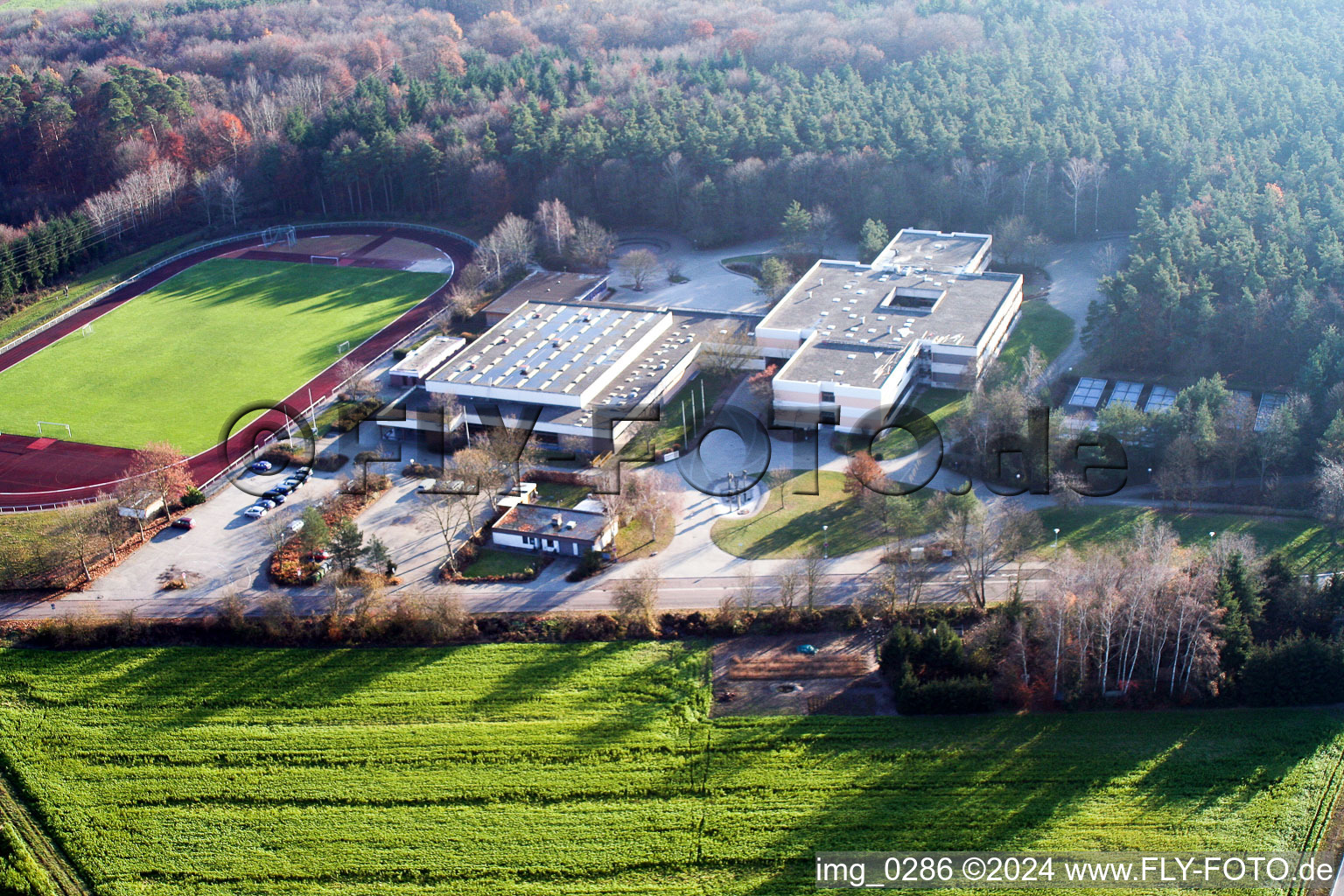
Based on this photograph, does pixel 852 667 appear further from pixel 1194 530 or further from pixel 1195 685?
pixel 1194 530

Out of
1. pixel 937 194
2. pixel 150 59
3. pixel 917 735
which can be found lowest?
pixel 917 735

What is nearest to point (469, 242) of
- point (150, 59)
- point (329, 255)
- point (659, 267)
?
point (329, 255)

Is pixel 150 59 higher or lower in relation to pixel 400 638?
higher

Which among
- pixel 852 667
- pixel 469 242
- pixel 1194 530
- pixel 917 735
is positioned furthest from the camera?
pixel 469 242

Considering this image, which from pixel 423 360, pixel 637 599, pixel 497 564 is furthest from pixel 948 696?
pixel 423 360

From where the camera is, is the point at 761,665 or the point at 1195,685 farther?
the point at 761,665

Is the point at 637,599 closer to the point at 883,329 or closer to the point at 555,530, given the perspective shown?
the point at 555,530
